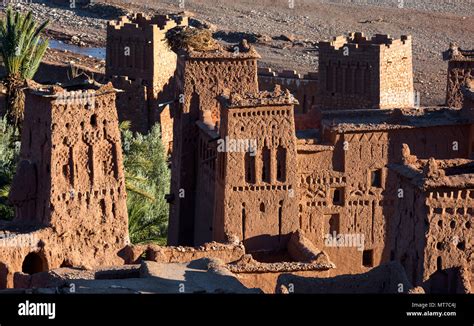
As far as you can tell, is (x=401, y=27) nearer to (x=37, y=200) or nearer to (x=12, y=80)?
(x=12, y=80)

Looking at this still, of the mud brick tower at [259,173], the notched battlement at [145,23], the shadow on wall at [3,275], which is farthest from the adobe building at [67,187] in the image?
the notched battlement at [145,23]

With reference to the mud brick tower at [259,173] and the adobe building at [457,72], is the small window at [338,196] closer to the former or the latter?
the mud brick tower at [259,173]

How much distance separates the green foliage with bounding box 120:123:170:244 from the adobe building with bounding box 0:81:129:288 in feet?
18.8

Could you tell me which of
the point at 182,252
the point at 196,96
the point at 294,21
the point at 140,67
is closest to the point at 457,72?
the point at 196,96

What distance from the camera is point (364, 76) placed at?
52000 mm

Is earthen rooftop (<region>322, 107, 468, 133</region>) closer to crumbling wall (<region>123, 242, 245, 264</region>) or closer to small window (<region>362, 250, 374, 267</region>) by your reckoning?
small window (<region>362, 250, 374, 267</region>)

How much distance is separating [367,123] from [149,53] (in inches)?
902

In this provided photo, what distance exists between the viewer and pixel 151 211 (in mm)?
47250

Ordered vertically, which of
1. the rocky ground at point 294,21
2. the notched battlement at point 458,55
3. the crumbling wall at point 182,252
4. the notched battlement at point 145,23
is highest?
the rocky ground at point 294,21

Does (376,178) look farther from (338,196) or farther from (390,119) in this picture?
(390,119)

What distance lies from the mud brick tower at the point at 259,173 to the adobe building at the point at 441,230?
762 cm

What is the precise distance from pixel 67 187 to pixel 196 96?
18.8 feet

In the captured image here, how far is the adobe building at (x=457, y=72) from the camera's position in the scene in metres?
49.3

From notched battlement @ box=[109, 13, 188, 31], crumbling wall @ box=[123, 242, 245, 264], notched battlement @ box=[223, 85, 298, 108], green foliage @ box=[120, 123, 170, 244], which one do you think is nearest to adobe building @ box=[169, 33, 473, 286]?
notched battlement @ box=[223, 85, 298, 108]
